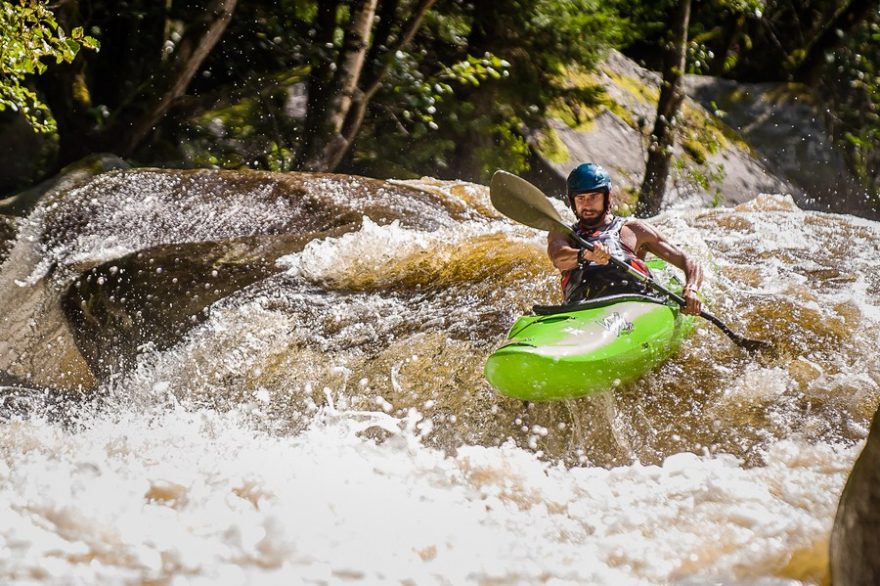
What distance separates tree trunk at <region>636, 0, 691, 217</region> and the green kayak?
5218 millimetres

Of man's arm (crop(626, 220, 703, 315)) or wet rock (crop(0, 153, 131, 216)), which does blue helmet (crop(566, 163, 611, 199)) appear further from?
wet rock (crop(0, 153, 131, 216))

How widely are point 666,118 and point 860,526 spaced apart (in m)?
7.20

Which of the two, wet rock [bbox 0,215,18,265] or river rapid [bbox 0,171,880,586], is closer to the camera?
river rapid [bbox 0,171,880,586]

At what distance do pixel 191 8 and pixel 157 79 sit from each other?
73 centimetres

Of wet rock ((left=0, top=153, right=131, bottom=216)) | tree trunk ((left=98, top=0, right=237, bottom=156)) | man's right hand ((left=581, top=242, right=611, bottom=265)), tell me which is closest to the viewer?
man's right hand ((left=581, top=242, right=611, bottom=265))

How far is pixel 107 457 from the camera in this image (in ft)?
9.43

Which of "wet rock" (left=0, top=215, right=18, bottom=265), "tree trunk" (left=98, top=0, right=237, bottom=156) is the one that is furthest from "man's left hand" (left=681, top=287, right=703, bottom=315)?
"tree trunk" (left=98, top=0, right=237, bottom=156)

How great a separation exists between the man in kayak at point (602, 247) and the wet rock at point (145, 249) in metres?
1.28

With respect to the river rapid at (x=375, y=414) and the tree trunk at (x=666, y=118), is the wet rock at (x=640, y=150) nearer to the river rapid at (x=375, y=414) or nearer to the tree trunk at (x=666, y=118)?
the tree trunk at (x=666, y=118)

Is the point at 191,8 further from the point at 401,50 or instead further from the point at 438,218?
the point at 438,218

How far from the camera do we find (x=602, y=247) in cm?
348

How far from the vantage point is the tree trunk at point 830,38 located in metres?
9.95

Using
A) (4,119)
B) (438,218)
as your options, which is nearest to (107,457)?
(438,218)

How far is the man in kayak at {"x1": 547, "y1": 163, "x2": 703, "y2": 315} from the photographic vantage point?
3.60m
